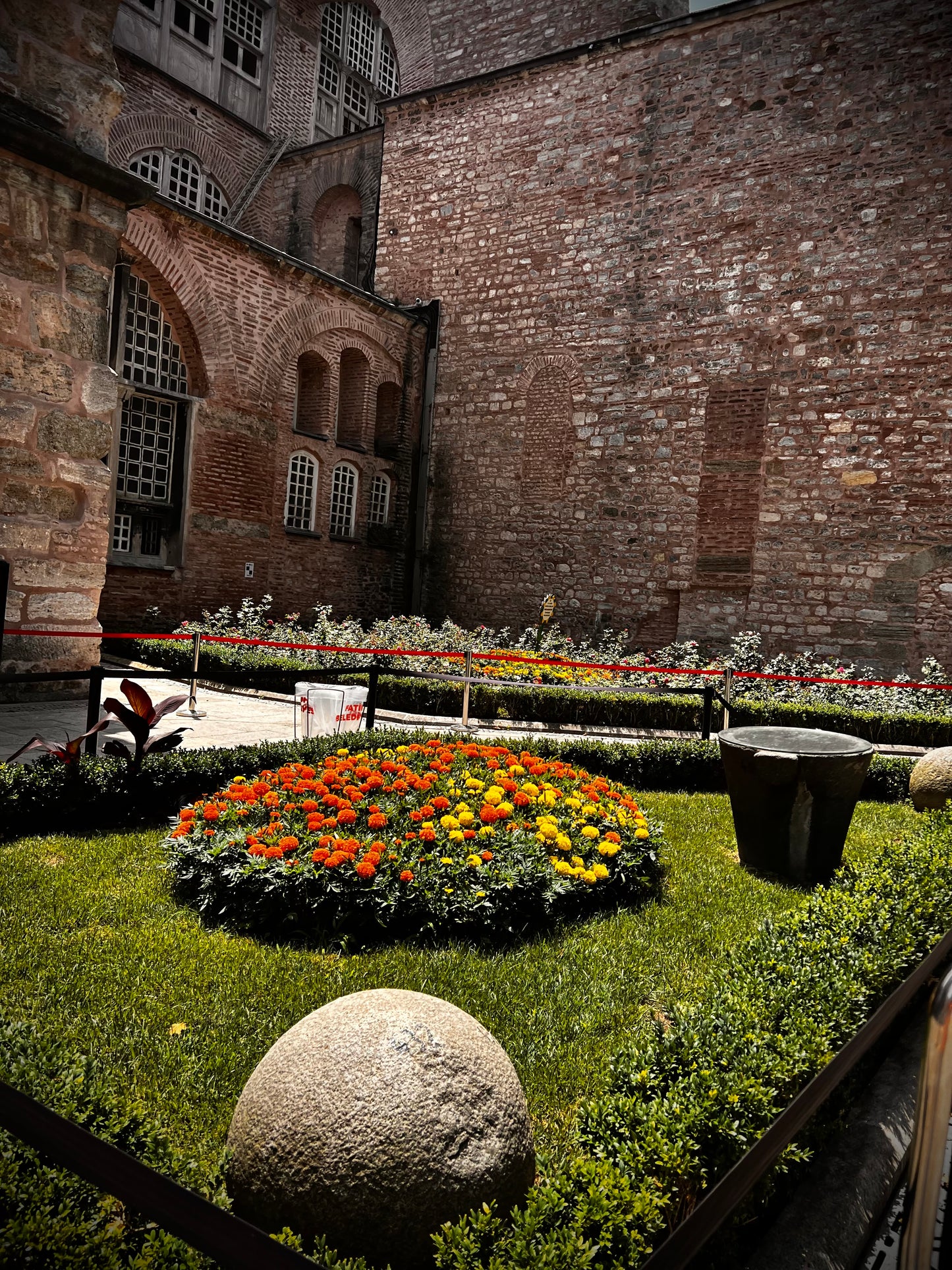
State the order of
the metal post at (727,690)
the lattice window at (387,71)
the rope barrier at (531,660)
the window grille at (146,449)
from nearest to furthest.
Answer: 1. the rope barrier at (531,660)
2. the metal post at (727,690)
3. the window grille at (146,449)
4. the lattice window at (387,71)

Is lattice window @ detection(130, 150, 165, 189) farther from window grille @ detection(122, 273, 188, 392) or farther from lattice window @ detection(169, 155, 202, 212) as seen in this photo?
window grille @ detection(122, 273, 188, 392)

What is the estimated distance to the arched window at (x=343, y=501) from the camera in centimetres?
1568

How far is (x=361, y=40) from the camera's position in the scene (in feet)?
73.6

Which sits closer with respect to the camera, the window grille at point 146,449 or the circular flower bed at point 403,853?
the circular flower bed at point 403,853

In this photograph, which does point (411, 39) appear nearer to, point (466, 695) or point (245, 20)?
point (245, 20)

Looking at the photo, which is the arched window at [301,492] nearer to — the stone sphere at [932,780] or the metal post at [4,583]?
the metal post at [4,583]

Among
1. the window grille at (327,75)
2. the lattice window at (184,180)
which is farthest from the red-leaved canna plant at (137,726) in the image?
the window grille at (327,75)

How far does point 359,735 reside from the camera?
6254 mm

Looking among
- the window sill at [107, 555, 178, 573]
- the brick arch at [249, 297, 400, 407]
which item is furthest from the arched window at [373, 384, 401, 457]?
the window sill at [107, 555, 178, 573]

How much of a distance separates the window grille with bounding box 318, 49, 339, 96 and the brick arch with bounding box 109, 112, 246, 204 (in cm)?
412

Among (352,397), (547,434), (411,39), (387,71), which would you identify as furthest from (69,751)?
(387,71)

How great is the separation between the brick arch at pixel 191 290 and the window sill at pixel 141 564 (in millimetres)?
2878

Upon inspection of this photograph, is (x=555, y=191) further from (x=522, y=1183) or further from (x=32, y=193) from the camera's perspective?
(x=522, y=1183)

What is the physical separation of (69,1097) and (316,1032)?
1.98 feet
